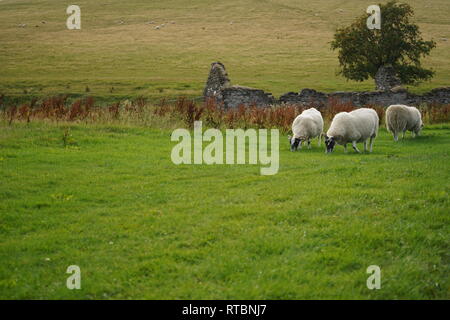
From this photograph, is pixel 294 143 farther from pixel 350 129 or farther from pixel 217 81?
pixel 217 81

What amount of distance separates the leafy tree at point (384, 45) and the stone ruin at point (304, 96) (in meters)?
8.39

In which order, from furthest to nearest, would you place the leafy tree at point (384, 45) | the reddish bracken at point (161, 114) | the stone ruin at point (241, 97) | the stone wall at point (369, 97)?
the leafy tree at point (384, 45), the stone wall at point (369, 97), the stone ruin at point (241, 97), the reddish bracken at point (161, 114)

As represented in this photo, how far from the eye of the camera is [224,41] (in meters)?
70.4

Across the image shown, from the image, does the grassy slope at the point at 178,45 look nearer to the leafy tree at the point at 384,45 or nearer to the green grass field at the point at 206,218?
the leafy tree at the point at 384,45

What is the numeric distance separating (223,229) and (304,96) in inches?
1050

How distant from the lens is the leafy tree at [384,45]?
4238 centimetres

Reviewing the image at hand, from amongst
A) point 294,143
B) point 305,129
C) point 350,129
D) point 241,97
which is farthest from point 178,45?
point 350,129

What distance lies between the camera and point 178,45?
6850 centimetres

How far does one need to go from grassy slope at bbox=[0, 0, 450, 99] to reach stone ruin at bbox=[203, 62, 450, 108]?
5932 mm

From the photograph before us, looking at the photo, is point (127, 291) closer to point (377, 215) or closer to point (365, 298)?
point (365, 298)

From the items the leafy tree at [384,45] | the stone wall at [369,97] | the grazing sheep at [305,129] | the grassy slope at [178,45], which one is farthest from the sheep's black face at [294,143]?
the leafy tree at [384,45]

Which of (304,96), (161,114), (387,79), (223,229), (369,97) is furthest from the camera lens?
(387,79)

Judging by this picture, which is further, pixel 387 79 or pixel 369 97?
pixel 387 79
